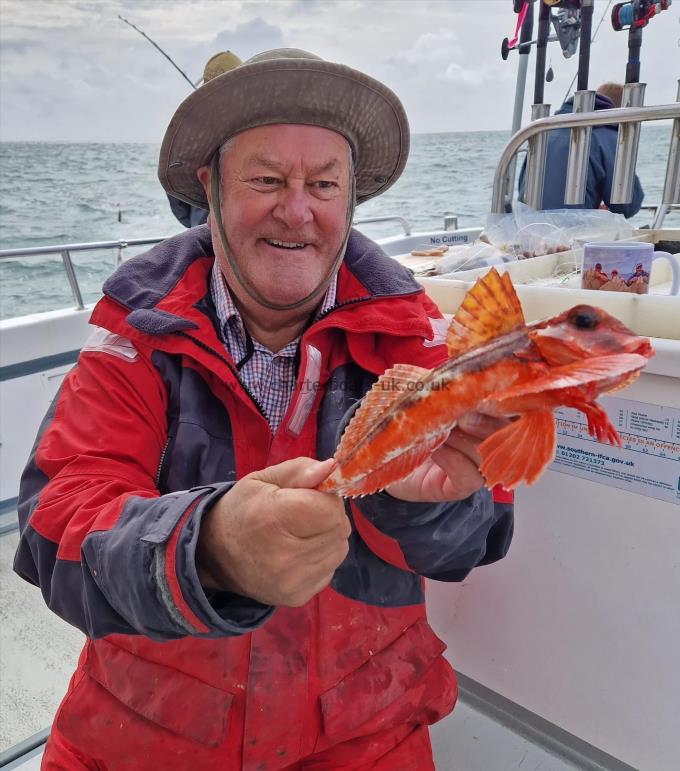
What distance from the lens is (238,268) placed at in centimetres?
192

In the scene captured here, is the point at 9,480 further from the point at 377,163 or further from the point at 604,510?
the point at 604,510

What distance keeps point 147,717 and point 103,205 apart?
29.5 metres

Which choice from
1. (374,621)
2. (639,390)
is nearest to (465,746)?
(374,621)

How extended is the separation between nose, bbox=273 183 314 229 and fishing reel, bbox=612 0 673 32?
83.7 inches

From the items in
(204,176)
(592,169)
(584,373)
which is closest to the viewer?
(584,373)

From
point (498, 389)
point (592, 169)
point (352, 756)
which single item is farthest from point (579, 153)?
point (352, 756)

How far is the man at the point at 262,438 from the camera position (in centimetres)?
168

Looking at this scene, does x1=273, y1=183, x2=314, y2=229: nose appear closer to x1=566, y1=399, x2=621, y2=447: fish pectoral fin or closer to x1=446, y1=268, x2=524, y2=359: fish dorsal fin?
x1=446, y1=268, x2=524, y2=359: fish dorsal fin

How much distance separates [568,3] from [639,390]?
2211 millimetres

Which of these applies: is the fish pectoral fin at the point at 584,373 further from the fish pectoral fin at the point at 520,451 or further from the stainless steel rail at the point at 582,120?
the stainless steel rail at the point at 582,120

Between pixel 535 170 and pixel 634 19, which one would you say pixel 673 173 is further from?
pixel 634 19

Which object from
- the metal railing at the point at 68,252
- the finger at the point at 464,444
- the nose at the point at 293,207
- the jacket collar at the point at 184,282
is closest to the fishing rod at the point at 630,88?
the jacket collar at the point at 184,282

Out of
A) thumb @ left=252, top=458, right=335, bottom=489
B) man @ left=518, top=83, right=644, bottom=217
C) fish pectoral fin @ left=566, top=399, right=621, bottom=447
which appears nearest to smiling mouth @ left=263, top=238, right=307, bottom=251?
thumb @ left=252, top=458, right=335, bottom=489

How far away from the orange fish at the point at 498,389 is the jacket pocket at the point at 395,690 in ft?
2.91
